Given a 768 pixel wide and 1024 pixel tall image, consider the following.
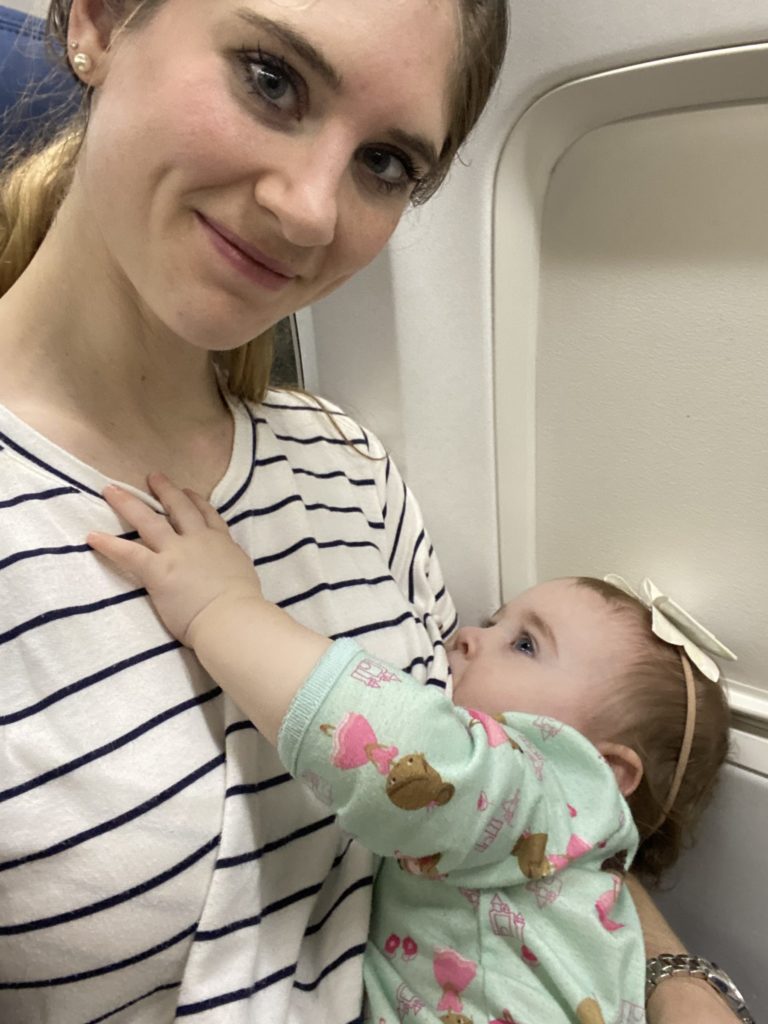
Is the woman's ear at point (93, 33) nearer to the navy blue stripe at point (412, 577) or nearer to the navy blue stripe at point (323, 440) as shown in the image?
the navy blue stripe at point (323, 440)

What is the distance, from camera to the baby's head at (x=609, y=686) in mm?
1072

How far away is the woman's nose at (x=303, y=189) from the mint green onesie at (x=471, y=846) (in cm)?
35

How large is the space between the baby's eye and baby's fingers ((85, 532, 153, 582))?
0.57m

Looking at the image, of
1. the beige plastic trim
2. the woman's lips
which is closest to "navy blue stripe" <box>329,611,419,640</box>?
the woman's lips

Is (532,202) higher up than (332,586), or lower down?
higher up

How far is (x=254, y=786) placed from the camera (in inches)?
29.8

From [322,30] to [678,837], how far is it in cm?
110

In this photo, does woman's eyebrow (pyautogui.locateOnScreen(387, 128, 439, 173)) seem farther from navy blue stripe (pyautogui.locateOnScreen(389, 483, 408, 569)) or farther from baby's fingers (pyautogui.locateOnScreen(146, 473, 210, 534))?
navy blue stripe (pyautogui.locateOnScreen(389, 483, 408, 569))

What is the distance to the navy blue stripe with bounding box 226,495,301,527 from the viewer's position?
0.88 m

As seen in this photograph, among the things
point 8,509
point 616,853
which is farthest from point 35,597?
point 616,853

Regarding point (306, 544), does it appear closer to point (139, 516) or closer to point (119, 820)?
point (139, 516)

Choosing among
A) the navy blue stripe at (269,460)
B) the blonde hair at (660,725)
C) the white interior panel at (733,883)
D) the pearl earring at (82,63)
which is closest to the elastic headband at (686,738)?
the blonde hair at (660,725)

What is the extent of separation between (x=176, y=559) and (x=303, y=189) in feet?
1.08

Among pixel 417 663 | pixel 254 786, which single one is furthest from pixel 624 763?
pixel 254 786
